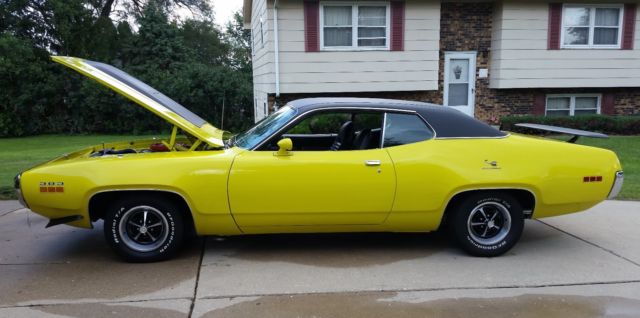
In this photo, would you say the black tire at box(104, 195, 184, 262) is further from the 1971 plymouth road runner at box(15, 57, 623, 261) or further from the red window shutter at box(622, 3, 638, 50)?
the red window shutter at box(622, 3, 638, 50)

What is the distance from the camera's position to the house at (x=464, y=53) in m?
13.1

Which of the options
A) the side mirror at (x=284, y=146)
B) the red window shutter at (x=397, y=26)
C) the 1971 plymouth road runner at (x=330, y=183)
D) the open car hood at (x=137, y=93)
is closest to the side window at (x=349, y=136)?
the 1971 plymouth road runner at (x=330, y=183)

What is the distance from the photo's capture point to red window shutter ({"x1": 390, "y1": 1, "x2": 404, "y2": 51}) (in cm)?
1314

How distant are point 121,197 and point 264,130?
55.6 inches

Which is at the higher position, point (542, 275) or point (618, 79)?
point (618, 79)

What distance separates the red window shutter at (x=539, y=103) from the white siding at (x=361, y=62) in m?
3.33

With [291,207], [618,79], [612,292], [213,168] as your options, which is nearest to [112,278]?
[213,168]

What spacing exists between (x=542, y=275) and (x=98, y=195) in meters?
3.88

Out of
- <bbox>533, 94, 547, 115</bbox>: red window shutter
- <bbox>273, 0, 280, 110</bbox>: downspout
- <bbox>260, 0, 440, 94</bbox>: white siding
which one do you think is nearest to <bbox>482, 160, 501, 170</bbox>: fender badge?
<bbox>260, 0, 440, 94</bbox>: white siding

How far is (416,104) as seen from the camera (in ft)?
16.0

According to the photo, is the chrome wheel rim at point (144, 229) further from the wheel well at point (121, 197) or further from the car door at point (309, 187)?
the car door at point (309, 187)

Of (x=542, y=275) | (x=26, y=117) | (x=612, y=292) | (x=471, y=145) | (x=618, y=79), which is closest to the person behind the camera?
(x=612, y=292)

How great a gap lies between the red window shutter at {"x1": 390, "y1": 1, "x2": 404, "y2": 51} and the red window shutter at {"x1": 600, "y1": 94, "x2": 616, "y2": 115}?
6.56 m

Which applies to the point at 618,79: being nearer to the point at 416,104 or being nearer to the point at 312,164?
the point at 416,104
